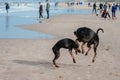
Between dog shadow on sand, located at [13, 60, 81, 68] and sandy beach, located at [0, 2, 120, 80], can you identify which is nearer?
sandy beach, located at [0, 2, 120, 80]

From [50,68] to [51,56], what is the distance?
2.20 meters

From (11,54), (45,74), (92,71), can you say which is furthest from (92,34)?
(11,54)

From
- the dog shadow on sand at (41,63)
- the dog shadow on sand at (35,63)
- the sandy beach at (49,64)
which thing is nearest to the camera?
the sandy beach at (49,64)

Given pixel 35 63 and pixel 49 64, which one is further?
pixel 35 63

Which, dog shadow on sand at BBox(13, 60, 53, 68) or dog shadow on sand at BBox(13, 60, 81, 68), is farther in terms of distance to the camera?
dog shadow on sand at BBox(13, 60, 53, 68)

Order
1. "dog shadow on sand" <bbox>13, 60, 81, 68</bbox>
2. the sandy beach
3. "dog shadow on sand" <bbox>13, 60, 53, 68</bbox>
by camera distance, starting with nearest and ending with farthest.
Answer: the sandy beach → "dog shadow on sand" <bbox>13, 60, 81, 68</bbox> → "dog shadow on sand" <bbox>13, 60, 53, 68</bbox>

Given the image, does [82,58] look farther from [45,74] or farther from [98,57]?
[45,74]

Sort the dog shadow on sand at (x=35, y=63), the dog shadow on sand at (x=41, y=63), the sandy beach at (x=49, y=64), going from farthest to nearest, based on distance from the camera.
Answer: the dog shadow on sand at (x=35, y=63) → the dog shadow on sand at (x=41, y=63) → the sandy beach at (x=49, y=64)

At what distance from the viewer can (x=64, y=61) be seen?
41.4 feet

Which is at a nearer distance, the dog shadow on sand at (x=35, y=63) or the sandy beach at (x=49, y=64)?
the sandy beach at (x=49, y=64)

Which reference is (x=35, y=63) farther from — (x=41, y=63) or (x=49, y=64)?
(x=49, y=64)

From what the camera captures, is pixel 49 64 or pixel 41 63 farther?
pixel 41 63

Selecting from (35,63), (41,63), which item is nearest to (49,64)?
(41,63)

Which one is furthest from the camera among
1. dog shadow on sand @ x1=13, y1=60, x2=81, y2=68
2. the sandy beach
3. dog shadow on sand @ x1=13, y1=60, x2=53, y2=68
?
dog shadow on sand @ x1=13, y1=60, x2=53, y2=68
